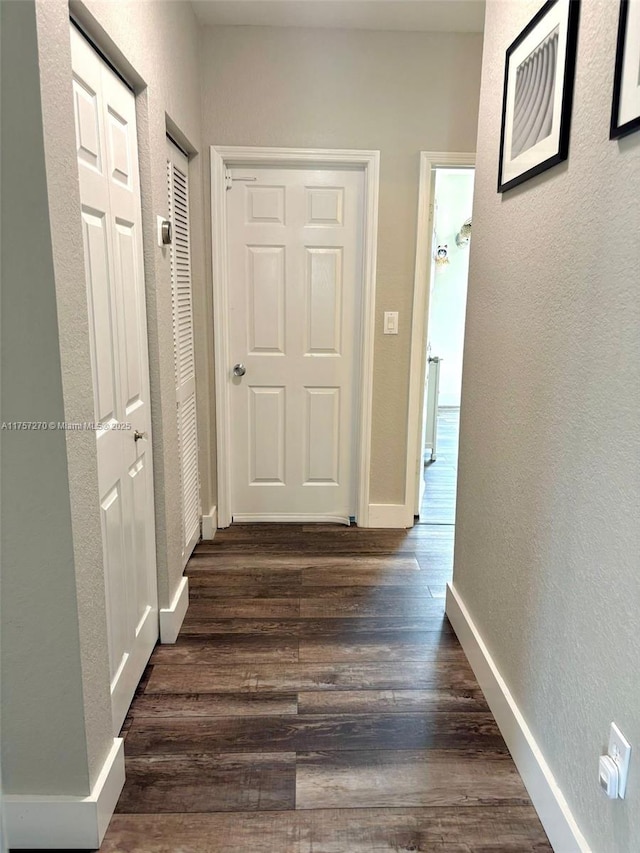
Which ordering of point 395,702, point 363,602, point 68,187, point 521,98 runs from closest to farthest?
point 68,187
point 521,98
point 395,702
point 363,602

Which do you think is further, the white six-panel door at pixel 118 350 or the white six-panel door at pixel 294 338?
the white six-panel door at pixel 294 338

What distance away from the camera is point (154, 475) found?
2137 mm

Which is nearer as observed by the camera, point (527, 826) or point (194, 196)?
point (527, 826)

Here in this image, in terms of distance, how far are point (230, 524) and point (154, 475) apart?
4.44 feet

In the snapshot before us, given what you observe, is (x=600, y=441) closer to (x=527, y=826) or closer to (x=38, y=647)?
(x=527, y=826)

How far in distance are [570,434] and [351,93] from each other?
7.74 feet

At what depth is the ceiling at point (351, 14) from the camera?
264 centimetres

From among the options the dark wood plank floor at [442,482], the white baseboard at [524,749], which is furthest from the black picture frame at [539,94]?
the dark wood plank floor at [442,482]

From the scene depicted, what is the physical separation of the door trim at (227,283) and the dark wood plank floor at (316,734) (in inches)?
28.3

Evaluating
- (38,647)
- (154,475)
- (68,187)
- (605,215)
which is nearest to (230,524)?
(154,475)

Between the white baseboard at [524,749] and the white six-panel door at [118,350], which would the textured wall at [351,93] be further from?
the white baseboard at [524,749]

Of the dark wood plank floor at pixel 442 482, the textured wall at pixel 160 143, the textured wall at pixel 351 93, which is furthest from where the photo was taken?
the dark wood plank floor at pixel 442 482

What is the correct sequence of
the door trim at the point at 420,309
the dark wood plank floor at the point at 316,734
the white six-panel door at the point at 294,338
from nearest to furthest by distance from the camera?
the dark wood plank floor at the point at 316,734
the door trim at the point at 420,309
the white six-panel door at the point at 294,338

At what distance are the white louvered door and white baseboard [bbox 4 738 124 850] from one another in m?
1.26
